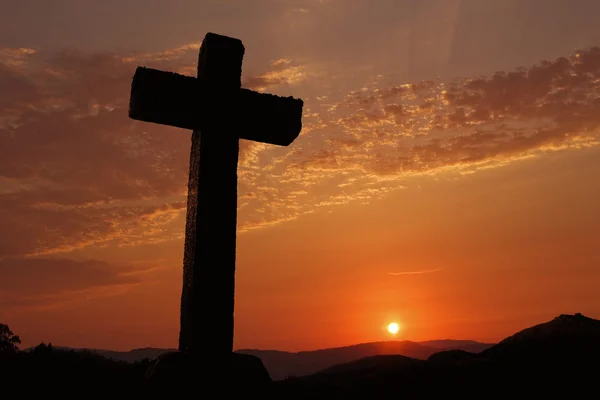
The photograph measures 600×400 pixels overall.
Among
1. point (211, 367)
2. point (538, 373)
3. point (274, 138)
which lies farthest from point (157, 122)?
point (538, 373)

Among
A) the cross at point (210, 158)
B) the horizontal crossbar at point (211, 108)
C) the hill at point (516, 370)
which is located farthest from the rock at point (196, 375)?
the hill at point (516, 370)

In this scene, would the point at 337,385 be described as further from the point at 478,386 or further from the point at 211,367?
the point at 211,367

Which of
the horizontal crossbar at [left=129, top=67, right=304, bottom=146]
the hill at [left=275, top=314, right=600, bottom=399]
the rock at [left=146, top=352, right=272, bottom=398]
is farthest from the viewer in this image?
the hill at [left=275, top=314, right=600, bottom=399]

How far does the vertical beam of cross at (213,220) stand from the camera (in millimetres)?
6746

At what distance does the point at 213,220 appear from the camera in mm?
6934

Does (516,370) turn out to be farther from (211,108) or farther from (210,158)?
(211,108)

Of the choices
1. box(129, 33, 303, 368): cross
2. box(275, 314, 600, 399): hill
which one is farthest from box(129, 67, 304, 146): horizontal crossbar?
box(275, 314, 600, 399): hill

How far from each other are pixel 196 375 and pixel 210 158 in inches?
96.6

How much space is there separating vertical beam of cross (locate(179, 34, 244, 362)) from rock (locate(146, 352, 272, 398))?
0.20 meters

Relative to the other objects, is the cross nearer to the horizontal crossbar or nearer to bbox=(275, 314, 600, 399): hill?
the horizontal crossbar

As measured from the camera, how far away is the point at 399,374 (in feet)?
49.2

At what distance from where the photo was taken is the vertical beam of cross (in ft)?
22.1

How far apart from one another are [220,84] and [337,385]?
864cm

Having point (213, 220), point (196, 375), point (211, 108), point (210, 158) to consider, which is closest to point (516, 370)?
point (213, 220)
